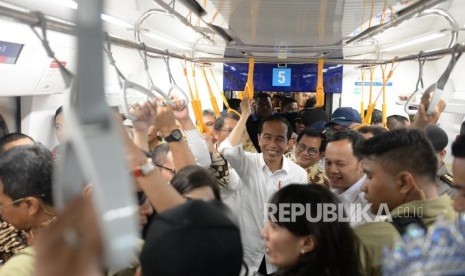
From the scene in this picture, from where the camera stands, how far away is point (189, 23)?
2207 mm

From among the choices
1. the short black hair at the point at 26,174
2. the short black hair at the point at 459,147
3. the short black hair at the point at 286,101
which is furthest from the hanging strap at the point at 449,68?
the short black hair at the point at 286,101

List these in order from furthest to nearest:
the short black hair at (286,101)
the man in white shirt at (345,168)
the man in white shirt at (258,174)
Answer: the short black hair at (286,101) → the man in white shirt at (258,174) → the man in white shirt at (345,168)

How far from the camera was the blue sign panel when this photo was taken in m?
4.58

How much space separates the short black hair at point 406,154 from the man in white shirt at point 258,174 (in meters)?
1.13

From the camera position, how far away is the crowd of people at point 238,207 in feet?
3.09

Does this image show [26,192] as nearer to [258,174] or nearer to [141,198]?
[141,198]

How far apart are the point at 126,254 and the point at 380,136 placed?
5.02 feet

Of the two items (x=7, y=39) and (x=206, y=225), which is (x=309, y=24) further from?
(x=7, y=39)

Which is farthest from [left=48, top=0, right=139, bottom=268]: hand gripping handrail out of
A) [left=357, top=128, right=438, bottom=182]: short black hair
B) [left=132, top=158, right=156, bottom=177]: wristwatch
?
[left=357, top=128, right=438, bottom=182]: short black hair

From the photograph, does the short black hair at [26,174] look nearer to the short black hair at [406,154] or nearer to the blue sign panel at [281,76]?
the short black hair at [406,154]

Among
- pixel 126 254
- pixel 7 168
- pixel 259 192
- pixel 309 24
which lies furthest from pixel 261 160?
pixel 126 254

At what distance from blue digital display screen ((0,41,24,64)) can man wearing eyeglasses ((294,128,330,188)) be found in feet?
7.66

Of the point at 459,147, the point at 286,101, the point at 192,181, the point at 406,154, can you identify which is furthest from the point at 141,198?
the point at 286,101

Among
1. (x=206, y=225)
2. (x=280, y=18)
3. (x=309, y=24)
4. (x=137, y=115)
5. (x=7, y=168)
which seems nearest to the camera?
(x=206, y=225)
